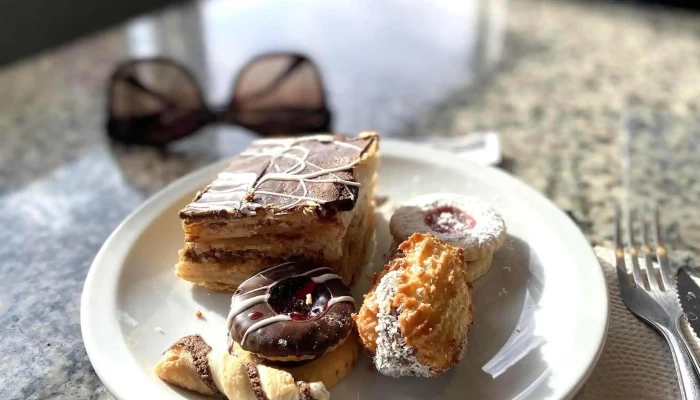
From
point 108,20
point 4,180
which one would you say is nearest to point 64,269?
point 4,180

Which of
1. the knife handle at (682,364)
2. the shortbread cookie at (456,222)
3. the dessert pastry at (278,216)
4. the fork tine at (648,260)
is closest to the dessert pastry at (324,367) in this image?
the dessert pastry at (278,216)

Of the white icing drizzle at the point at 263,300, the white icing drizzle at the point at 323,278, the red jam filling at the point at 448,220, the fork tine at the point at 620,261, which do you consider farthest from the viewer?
the red jam filling at the point at 448,220

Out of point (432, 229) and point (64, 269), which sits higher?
point (432, 229)

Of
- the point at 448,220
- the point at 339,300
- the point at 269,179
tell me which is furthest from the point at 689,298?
the point at 269,179

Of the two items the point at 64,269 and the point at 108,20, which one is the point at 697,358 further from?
the point at 108,20

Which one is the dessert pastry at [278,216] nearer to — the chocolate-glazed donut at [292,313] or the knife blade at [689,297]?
the chocolate-glazed donut at [292,313]

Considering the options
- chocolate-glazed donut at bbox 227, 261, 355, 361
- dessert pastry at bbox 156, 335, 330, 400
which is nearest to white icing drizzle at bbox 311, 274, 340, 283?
chocolate-glazed donut at bbox 227, 261, 355, 361
